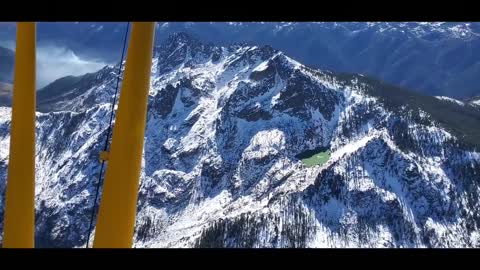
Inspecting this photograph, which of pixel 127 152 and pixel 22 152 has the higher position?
pixel 22 152

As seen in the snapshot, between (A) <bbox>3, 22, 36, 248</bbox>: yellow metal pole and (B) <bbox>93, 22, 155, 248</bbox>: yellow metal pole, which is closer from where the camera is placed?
(B) <bbox>93, 22, 155, 248</bbox>: yellow metal pole

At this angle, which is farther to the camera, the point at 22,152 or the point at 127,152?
the point at 22,152

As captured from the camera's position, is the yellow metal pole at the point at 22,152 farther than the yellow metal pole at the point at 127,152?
Yes
